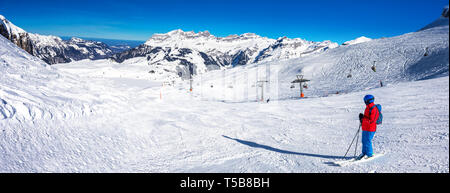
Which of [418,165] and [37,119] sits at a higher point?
[37,119]

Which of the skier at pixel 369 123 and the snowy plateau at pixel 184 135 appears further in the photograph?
the snowy plateau at pixel 184 135

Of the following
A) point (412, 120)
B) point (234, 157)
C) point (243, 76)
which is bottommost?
point (234, 157)

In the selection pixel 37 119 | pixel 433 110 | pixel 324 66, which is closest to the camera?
pixel 37 119

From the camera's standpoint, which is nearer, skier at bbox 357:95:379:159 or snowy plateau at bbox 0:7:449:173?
skier at bbox 357:95:379:159

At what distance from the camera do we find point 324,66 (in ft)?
196

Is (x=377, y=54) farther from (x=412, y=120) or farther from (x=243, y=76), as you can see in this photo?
(x=412, y=120)

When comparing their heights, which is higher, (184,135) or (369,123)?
(369,123)

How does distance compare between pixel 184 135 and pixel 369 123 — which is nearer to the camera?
pixel 369 123

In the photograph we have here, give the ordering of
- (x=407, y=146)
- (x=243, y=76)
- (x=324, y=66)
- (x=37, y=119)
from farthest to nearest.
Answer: (x=243, y=76) < (x=324, y=66) < (x=37, y=119) < (x=407, y=146)

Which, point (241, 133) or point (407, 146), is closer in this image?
point (407, 146)
